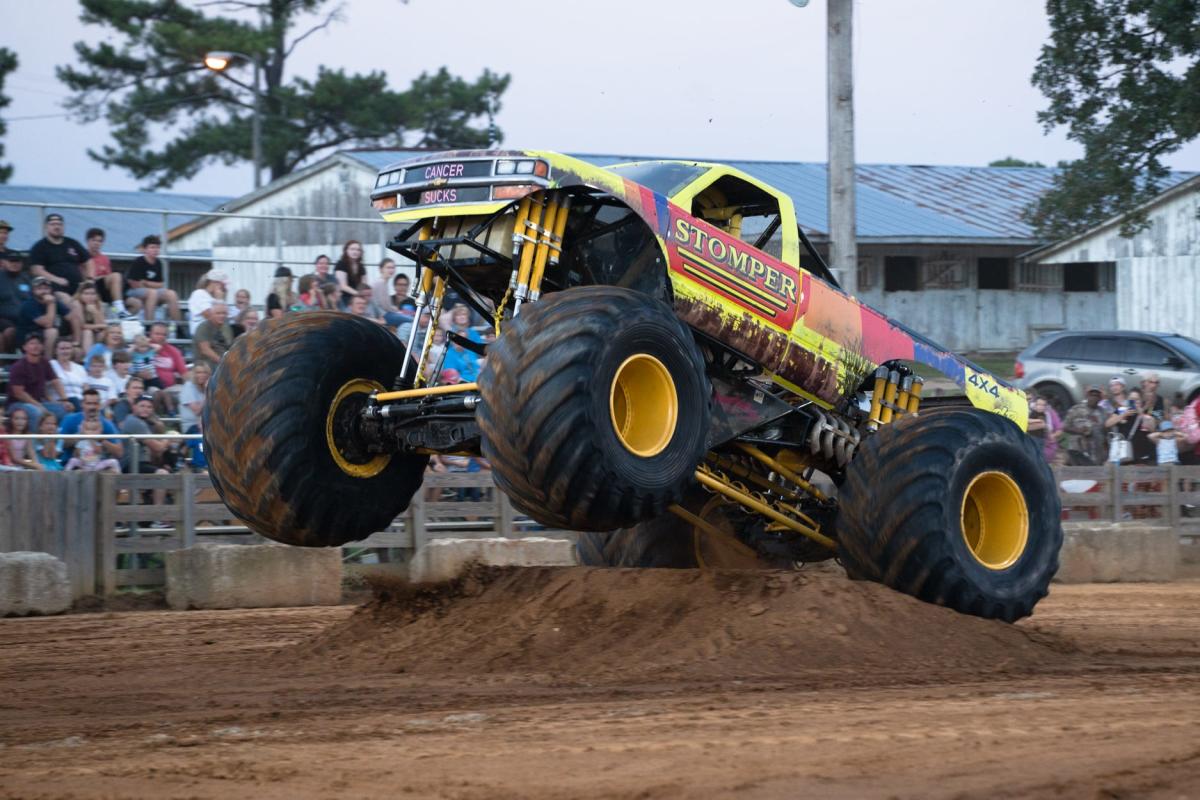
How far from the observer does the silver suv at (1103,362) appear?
22672mm

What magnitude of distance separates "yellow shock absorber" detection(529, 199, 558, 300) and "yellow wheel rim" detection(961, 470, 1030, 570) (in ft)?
10.3

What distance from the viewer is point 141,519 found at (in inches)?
512

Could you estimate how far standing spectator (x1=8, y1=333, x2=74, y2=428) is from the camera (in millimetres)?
13391

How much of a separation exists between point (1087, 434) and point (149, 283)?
1201 cm

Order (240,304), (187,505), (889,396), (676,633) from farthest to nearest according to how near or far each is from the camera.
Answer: (240,304), (187,505), (889,396), (676,633)

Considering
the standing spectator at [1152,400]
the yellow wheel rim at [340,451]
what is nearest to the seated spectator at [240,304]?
the yellow wheel rim at [340,451]

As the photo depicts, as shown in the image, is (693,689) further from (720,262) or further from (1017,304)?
(1017,304)

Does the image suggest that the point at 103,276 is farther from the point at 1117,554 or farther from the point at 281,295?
the point at 1117,554

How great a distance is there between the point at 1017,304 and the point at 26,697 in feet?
111

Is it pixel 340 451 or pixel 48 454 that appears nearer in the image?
pixel 340 451

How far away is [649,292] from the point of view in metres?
8.27

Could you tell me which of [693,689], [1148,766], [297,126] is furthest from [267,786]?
[297,126]

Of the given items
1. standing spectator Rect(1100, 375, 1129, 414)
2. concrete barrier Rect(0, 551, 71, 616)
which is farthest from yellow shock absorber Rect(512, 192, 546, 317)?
standing spectator Rect(1100, 375, 1129, 414)

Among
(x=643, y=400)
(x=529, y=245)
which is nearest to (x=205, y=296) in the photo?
(x=529, y=245)
